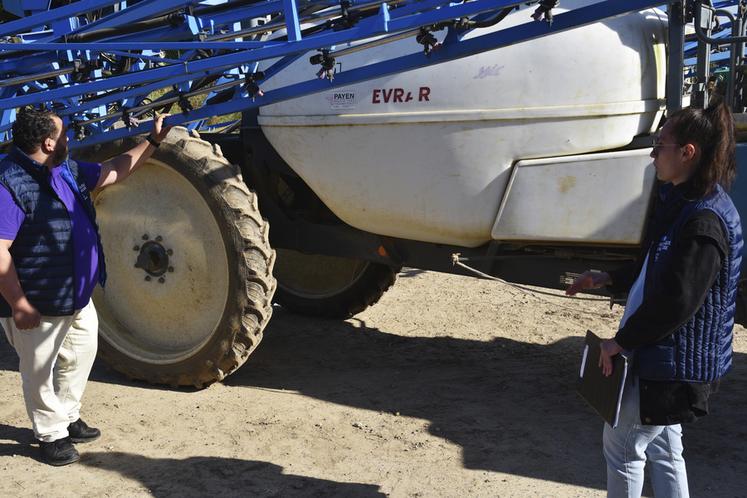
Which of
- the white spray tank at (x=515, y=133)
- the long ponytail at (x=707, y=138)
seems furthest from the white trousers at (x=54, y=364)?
the long ponytail at (x=707, y=138)

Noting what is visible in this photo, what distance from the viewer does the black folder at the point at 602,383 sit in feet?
A: 9.35

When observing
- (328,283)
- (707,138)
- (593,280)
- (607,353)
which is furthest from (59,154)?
(328,283)

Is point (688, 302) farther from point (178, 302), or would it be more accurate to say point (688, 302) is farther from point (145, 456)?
point (178, 302)

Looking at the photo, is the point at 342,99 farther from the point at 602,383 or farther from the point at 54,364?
the point at 602,383

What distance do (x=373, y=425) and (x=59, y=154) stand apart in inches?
76.7

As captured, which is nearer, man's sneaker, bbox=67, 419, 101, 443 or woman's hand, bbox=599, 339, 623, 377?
woman's hand, bbox=599, 339, 623, 377

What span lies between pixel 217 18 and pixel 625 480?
3.13m

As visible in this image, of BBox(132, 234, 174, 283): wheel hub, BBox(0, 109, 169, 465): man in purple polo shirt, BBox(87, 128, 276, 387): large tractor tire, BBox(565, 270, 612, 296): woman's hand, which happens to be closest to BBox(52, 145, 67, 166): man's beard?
BBox(0, 109, 169, 465): man in purple polo shirt

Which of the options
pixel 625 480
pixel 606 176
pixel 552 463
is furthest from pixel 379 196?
pixel 625 480

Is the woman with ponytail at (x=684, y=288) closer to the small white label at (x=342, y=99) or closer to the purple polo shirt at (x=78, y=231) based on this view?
the small white label at (x=342, y=99)

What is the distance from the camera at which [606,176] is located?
407 centimetres

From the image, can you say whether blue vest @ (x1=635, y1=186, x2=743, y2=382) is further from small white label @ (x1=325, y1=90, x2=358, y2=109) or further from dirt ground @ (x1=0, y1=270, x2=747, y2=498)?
small white label @ (x1=325, y1=90, x2=358, y2=109)

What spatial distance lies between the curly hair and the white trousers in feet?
2.44

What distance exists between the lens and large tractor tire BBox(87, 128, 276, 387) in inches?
188
